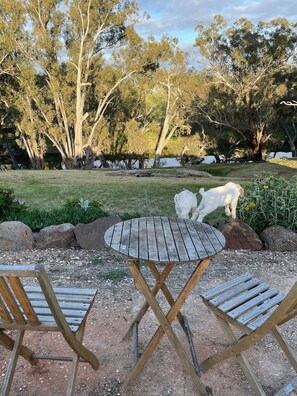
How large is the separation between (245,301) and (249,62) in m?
17.3

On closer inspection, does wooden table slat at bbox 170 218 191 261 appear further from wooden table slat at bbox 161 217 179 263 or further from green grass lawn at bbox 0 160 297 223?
green grass lawn at bbox 0 160 297 223

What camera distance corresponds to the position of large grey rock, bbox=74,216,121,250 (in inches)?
166

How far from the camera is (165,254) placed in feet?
6.11

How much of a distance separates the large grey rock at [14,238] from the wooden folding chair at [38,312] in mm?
2303

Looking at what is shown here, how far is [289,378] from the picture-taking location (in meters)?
2.09

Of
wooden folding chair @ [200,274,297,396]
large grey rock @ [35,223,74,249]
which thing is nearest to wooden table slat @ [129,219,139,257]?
wooden folding chair @ [200,274,297,396]

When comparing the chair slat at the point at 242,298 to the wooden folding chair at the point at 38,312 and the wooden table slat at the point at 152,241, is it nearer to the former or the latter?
the wooden table slat at the point at 152,241

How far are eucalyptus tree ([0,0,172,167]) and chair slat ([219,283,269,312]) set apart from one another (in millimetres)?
17372

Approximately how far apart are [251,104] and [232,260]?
49.2 ft

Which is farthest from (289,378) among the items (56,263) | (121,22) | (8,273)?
(121,22)

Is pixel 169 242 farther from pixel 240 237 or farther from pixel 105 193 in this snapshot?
pixel 105 193

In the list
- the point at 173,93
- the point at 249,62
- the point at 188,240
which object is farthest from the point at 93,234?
the point at 173,93

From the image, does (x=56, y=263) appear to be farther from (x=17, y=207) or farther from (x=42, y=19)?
(x=42, y=19)

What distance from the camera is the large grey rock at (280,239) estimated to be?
165 inches
